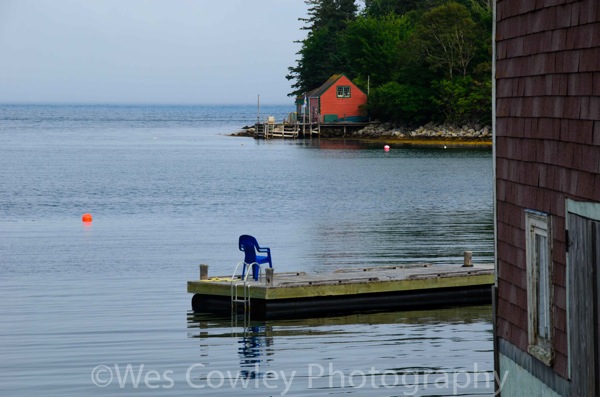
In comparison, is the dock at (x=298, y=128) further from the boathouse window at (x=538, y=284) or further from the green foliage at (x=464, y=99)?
the boathouse window at (x=538, y=284)

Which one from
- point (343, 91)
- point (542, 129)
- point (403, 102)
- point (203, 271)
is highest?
point (343, 91)

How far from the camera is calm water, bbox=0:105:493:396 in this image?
52.4 ft

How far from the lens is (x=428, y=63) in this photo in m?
100

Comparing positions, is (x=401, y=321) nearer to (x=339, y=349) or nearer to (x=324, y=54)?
(x=339, y=349)

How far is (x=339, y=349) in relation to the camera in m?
17.7

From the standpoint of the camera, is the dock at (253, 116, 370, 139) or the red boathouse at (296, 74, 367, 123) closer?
the red boathouse at (296, 74, 367, 123)

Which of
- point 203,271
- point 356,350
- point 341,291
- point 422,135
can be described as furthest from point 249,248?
point 422,135

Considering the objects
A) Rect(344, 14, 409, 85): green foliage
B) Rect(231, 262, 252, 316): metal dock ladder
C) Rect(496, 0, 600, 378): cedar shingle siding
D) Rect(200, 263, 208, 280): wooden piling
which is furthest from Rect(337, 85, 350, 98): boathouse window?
Rect(496, 0, 600, 378): cedar shingle siding

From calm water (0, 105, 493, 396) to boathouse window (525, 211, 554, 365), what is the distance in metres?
5.83

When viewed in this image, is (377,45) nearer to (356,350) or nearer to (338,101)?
(338,101)

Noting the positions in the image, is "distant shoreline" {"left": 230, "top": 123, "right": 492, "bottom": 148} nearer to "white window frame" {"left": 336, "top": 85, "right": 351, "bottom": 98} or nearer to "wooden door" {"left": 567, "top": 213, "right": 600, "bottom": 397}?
"white window frame" {"left": 336, "top": 85, "right": 351, "bottom": 98}

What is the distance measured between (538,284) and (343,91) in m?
101

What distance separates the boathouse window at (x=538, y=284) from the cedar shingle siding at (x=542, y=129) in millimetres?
148

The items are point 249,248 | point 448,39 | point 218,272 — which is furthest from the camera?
point 448,39
